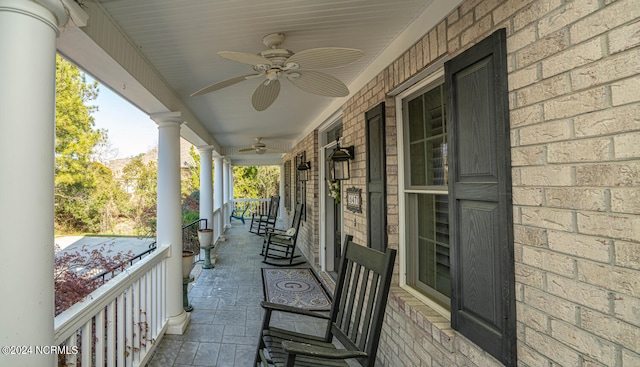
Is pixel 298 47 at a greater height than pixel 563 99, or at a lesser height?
greater

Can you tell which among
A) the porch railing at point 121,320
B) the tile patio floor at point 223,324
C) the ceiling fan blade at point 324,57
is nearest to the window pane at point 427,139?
the ceiling fan blade at point 324,57

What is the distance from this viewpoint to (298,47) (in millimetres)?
2293

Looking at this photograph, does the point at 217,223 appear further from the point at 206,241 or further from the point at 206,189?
the point at 206,241

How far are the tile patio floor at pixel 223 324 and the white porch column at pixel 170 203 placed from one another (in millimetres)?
281

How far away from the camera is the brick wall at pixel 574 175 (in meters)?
0.87

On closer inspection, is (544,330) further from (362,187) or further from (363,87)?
(363,87)

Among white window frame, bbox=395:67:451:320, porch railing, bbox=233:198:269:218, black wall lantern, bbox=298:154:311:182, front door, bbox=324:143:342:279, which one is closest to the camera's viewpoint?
white window frame, bbox=395:67:451:320

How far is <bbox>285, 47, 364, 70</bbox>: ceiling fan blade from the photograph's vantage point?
1647 millimetres

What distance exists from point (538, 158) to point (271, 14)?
161 cm

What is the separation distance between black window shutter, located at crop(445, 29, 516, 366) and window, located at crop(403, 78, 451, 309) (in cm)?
36

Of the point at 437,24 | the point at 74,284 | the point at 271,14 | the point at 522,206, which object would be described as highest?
the point at 271,14

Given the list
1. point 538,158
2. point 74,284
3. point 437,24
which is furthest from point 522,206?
point 74,284

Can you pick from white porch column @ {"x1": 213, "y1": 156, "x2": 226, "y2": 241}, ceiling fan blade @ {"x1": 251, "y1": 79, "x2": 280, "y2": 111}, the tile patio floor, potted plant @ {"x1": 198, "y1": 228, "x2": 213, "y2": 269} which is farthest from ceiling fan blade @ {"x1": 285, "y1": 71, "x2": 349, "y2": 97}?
white porch column @ {"x1": 213, "y1": 156, "x2": 226, "y2": 241}

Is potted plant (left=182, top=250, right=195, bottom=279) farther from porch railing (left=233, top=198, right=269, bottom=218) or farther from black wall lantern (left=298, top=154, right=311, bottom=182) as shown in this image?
porch railing (left=233, top=198, right=269, bottom=218)
